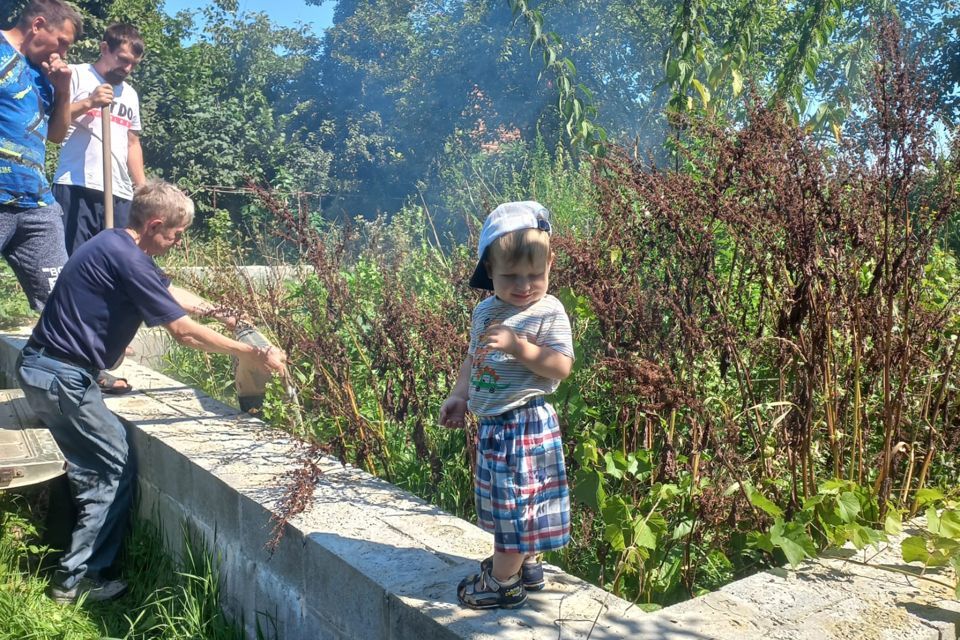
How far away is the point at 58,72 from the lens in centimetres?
485

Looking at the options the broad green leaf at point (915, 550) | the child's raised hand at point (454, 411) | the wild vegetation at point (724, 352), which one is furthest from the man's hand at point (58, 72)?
the broad green leaf at point (915, 550)

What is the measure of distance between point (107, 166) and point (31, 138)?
2.24ft

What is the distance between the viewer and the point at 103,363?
3889 millimetres

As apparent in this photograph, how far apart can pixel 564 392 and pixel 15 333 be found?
4452 millimetres

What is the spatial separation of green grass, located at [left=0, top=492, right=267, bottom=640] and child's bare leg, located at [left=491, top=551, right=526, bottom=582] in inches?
46.7

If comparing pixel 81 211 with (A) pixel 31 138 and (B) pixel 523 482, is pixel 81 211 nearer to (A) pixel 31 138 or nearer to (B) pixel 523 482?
(A) pixel 31 138

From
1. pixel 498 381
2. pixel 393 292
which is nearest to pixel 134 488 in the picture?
pixel 393 292

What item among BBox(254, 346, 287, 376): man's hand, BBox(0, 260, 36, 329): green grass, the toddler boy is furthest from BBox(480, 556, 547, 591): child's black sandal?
BBox(0, 260, 36, 329): green grass

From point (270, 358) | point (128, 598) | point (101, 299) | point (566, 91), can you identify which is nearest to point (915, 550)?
point (270, 358)

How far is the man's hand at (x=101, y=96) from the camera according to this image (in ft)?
17.0

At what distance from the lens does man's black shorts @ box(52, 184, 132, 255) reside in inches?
220

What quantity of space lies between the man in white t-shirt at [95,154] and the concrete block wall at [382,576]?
1.96m

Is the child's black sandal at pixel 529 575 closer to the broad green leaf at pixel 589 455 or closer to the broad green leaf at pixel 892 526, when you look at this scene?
the broad green leaf at pixel 589 455

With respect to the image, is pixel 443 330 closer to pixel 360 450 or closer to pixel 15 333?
pixel 360 450
